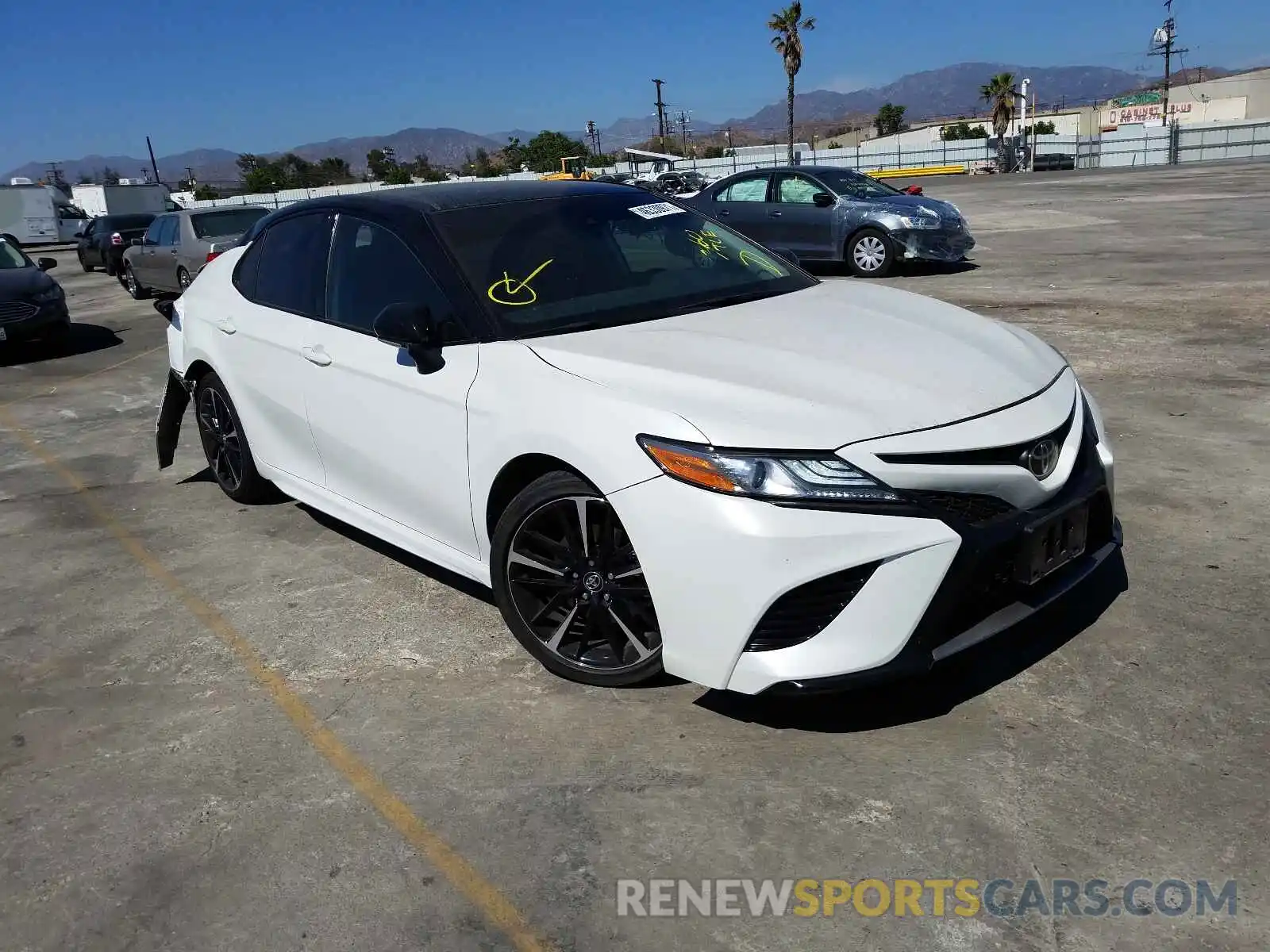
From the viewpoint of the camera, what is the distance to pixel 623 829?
2.66m

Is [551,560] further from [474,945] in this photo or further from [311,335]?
[311,335]

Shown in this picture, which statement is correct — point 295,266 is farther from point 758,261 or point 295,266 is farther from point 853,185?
point 853,185

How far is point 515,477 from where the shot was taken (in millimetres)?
3383

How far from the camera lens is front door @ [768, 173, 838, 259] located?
46.5 feet

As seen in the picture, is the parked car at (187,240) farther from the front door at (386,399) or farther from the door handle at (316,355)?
the front door at (386,399)

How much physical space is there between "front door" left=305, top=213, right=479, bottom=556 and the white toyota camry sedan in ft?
0.04

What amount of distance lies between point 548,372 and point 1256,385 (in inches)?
208

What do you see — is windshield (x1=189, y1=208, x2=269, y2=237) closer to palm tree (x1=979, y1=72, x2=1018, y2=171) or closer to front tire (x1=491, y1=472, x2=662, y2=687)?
front tire (x1=491, y1=472, x2=662, y2=687)

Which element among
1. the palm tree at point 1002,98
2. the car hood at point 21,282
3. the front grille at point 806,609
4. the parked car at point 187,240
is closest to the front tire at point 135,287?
the parked car at point 187,240

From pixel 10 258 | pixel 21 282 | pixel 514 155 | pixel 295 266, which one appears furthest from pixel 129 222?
pixel 514 155

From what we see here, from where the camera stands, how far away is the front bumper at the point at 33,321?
11.6 m

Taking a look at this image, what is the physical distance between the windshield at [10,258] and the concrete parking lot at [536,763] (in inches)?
357

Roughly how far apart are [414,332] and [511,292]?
0.38 metres

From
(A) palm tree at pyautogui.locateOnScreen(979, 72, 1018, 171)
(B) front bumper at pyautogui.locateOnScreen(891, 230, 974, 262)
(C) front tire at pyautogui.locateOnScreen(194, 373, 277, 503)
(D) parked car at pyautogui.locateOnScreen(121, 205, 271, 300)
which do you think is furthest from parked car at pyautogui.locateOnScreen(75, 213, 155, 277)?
(A) palm tree at pyautogui.locateOnScreen(979, 72, 1018, 171)
